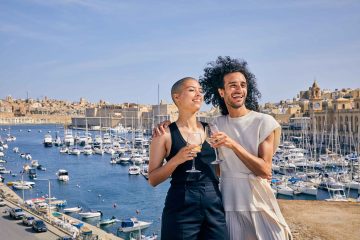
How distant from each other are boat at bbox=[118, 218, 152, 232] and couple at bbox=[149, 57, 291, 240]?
1214cm

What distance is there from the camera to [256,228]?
186cm

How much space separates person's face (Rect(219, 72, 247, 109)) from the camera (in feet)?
6.25

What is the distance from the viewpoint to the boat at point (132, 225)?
13.8 m

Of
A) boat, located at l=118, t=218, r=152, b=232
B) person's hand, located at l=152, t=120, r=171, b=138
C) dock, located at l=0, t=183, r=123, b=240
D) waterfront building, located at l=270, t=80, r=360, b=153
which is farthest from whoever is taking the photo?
waterfront building, located at l=270, t=80, r=360, b=153

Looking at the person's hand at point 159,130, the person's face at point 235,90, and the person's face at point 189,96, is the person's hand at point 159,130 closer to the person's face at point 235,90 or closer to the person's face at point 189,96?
the person's face at point 189,96

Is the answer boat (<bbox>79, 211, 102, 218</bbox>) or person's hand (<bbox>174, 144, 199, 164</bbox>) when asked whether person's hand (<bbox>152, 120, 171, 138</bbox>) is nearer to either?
person's hand (<bbox>174, 144, 199, 164</bbox>)

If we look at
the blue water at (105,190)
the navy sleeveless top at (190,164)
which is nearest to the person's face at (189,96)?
the navy sleeveless top at (190,164)

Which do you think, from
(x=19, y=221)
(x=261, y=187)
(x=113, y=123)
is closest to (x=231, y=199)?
(x=261, y=187)

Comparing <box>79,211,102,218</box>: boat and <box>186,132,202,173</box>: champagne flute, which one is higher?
<box>186,132,202,173</box>: champagne flute

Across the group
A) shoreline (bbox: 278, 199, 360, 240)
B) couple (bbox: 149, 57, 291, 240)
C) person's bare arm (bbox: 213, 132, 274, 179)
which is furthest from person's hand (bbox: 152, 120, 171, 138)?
shoreline (bbox: 278, 199, 360, 240)

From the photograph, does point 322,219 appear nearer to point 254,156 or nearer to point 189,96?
point 254,156

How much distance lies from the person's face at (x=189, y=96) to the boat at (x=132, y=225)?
12304 millimetres

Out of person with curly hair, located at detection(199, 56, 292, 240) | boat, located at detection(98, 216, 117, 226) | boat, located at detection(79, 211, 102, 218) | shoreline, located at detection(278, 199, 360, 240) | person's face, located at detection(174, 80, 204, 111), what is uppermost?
person's face, located at detection(174, 80, 204, 111)

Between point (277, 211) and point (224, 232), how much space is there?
26 centimetres
